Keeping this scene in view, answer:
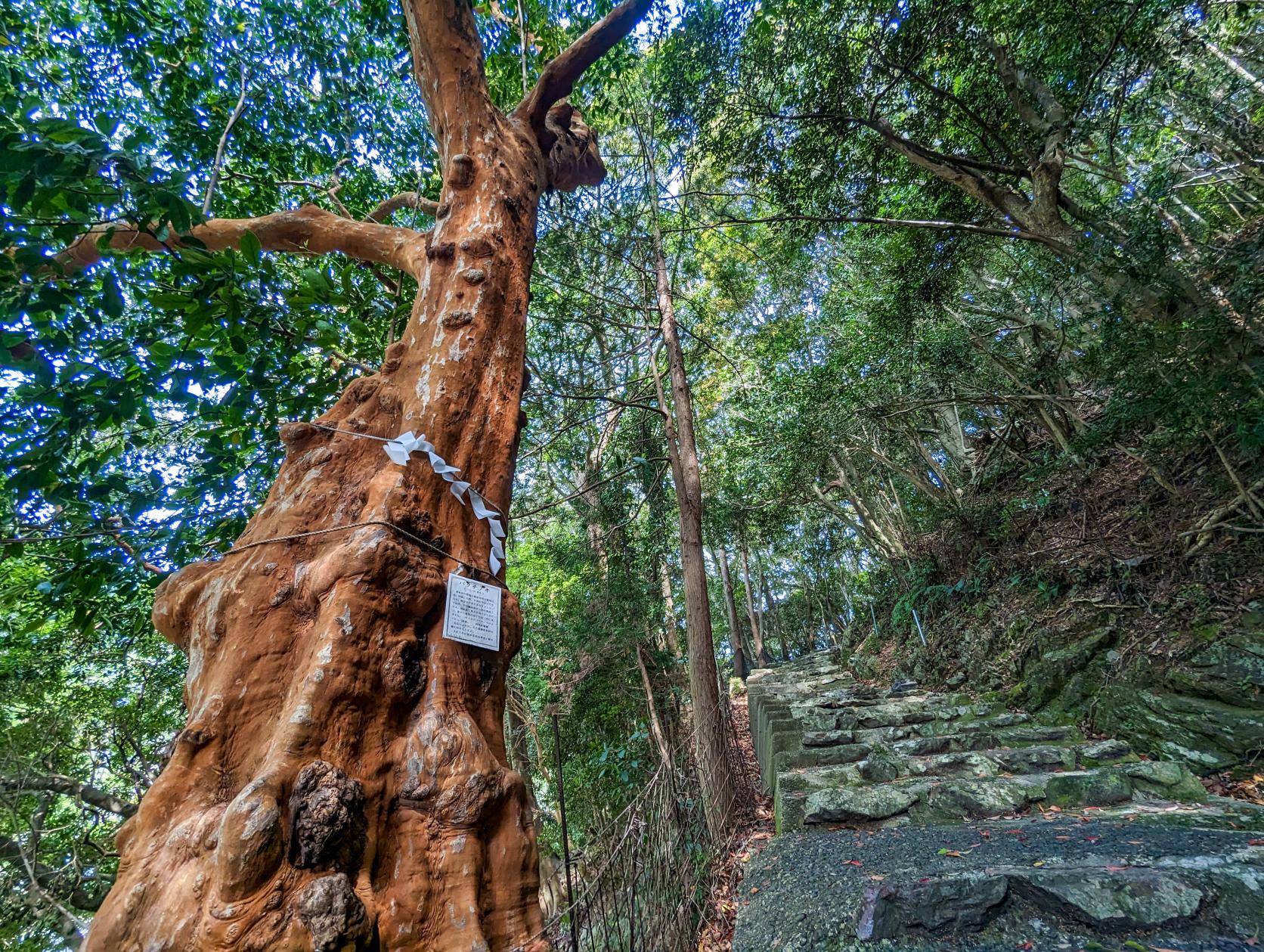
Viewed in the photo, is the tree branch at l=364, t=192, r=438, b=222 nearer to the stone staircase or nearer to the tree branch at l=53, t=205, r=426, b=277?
the tree branch at l=53, t=205, r=426, b=277

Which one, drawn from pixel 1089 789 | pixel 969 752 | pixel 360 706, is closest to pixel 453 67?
pixel 360 706

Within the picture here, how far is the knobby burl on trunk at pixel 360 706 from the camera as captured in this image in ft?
2.93

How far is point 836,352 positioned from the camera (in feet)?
27.1

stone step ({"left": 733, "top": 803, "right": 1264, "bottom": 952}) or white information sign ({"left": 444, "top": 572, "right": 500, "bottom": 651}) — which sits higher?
white information sign ({"left": 444, "top": 572, "right": 500, "bottom": 651})

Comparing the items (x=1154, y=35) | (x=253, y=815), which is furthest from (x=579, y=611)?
(x=1154, y=35)

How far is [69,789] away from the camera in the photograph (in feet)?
13.3

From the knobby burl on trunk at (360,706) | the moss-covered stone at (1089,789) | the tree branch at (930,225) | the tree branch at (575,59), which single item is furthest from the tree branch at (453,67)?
the moss-covered stone at (1089,789)

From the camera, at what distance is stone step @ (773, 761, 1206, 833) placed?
126 inches

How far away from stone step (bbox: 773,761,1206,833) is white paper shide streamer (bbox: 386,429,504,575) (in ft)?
10.1

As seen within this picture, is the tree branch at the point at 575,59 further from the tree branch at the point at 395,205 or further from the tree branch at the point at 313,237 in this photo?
the tree branch at the point at 395,205

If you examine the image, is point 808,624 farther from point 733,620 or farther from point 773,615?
point 733,620

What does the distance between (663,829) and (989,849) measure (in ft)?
5.48

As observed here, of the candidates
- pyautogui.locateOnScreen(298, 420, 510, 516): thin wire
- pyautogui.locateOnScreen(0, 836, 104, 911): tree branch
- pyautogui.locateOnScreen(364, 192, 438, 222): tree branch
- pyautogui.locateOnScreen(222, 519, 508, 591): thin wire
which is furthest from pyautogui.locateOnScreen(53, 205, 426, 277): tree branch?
pyautogui.locateOnScreen(0, 836, 104, 911): tree branch

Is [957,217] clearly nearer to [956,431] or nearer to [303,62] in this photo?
[956,431]
